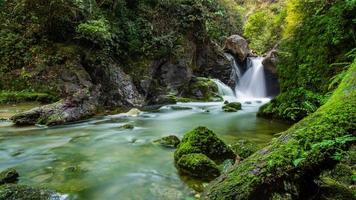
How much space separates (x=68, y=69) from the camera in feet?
43.0

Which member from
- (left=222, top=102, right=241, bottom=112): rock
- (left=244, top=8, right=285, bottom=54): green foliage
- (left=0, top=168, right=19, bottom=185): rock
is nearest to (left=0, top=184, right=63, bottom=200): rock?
(left=0, top=168, right=19, bottom=185): rock

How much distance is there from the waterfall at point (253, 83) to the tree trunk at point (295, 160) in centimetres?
1769

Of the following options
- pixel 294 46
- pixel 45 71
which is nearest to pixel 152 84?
pixel 45 71

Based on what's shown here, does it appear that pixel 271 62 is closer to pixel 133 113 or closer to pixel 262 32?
pixel 133 113

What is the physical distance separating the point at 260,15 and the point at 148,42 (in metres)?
19.7

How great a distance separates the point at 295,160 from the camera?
3008 mm

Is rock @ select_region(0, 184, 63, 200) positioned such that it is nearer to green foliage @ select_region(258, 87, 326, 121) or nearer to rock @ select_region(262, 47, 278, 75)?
green foliage @ select_region(258, 87, 326, 121)

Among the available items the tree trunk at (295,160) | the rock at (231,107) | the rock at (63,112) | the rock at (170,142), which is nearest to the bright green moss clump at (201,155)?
the rock at (170,142)

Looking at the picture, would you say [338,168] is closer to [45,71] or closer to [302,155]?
[302,155]

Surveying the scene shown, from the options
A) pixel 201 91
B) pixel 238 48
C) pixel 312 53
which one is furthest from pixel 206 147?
pixel 238 48

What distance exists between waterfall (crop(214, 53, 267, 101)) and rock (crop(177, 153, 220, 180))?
14.2 m

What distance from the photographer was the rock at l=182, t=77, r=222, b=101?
1786 centimetres

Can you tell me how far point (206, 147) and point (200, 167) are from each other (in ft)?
2.92

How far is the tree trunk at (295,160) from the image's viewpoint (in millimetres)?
3055
